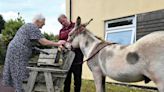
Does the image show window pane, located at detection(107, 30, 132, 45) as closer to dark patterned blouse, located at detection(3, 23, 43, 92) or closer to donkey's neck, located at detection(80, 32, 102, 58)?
donkey's neck, located at detection(80, 32, 102, 58)

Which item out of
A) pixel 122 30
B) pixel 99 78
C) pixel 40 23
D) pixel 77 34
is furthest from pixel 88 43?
pixel 122 30

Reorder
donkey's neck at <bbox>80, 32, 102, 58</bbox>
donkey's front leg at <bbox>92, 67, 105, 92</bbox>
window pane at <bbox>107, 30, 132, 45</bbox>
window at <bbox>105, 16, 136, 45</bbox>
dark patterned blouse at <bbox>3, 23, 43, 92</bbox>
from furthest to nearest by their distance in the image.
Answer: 1. window pane at <bbox>107, 30, 132, 45</bbox>
2. window at <bbox>105, 16, 136, 45</bbox>
3. dark patterned blouse at <bbox>3, 23, 43, 92</bbox>
4. donkey's neck at <bbox>80, 32, 102, 58</bbox>
5. donkey's front leg at <bbox>92, 67, 105, 92</bbox>

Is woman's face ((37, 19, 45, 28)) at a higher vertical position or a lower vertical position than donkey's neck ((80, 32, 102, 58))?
higher

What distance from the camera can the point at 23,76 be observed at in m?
9.05

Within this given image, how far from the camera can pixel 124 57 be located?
24.9 ft

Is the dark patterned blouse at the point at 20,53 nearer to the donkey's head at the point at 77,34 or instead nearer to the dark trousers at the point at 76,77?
the donkey's head at the point at 77,34

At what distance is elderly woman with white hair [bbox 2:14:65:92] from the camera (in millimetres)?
8867

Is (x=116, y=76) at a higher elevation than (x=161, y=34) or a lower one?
lower

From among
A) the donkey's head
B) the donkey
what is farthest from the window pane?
the donkey

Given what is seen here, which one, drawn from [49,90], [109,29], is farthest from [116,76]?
[109,29]

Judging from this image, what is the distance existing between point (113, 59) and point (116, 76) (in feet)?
0.95

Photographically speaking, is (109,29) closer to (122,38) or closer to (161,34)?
(122,38)

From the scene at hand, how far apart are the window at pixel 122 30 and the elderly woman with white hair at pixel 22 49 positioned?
543cm

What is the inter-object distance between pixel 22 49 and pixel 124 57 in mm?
2237
